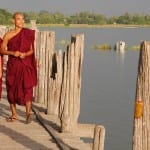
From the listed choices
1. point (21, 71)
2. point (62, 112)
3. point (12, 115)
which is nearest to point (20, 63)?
point (21, 71)

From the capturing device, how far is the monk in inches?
314

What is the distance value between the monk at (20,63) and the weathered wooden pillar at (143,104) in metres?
3.30

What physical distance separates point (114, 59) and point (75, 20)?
73.4m

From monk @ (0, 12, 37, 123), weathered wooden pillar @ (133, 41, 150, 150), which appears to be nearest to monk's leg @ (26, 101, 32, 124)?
monk @ (0, 12, 37, 123)

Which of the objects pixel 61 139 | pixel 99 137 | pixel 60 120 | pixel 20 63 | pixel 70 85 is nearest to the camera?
pixel 99 137

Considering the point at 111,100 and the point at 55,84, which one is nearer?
the point at 55,84

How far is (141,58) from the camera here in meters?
4.80

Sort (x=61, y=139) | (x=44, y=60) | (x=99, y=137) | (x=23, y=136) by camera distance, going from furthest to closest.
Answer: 1. (x=44, y=60)
2. (x=23, y=136)
3. (x=61, y=139)
4. (x=99, y=137)

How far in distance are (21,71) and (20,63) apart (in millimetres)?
120

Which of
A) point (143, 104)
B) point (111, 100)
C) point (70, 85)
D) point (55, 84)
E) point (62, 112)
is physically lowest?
point (111, 100)

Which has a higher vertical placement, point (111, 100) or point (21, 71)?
point (21, 71)

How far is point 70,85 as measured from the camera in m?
7.65

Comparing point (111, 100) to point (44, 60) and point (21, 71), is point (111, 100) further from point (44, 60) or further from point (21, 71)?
point (21, 71)

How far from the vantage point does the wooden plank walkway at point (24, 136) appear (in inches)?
270
